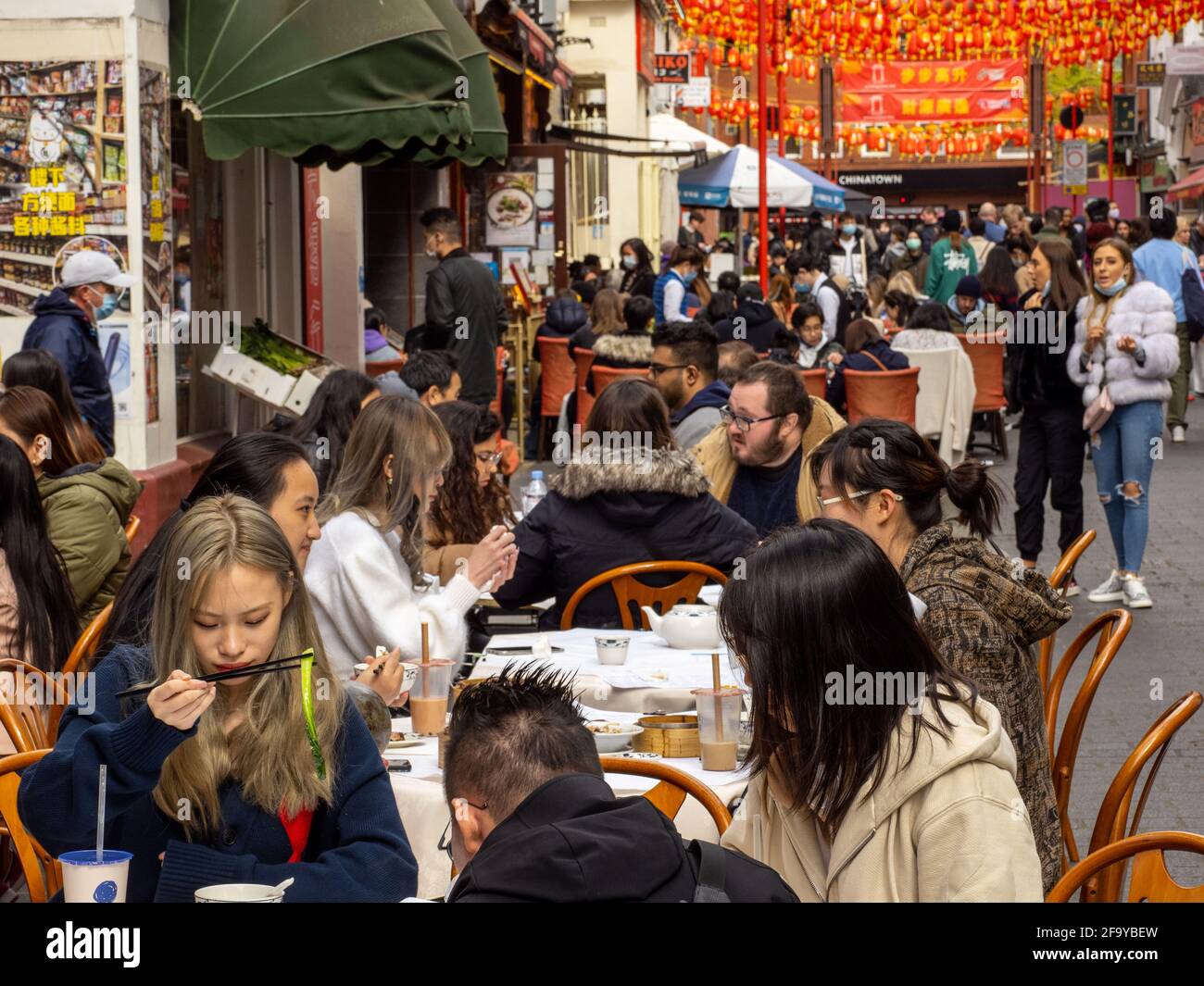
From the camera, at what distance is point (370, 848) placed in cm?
321

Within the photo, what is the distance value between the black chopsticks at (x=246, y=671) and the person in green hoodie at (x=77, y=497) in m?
2.87

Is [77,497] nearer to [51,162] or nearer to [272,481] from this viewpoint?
[272,481]

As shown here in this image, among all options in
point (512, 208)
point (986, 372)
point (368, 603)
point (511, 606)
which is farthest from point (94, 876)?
point (512, 208)

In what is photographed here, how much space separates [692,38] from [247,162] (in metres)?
41.1

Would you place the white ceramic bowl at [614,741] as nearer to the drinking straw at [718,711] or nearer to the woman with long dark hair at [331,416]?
the drinking straw at [718,711]

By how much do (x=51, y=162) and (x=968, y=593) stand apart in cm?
659

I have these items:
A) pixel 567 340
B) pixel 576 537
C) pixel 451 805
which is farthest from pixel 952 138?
pixel 451 805

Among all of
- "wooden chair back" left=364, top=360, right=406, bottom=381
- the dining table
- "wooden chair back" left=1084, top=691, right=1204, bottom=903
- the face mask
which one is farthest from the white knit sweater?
"wooden chair back" left=364, top=360, right=406, bottom=381

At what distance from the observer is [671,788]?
12.5ft

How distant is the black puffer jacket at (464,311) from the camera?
44.0 ft

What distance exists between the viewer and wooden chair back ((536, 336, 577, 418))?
597 inches

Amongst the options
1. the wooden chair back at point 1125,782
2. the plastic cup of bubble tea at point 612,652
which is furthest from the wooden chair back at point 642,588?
the wooden chair back at point 1125,782

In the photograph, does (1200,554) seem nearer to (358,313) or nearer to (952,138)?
(358,313)

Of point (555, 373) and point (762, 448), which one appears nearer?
point (762, 448)
